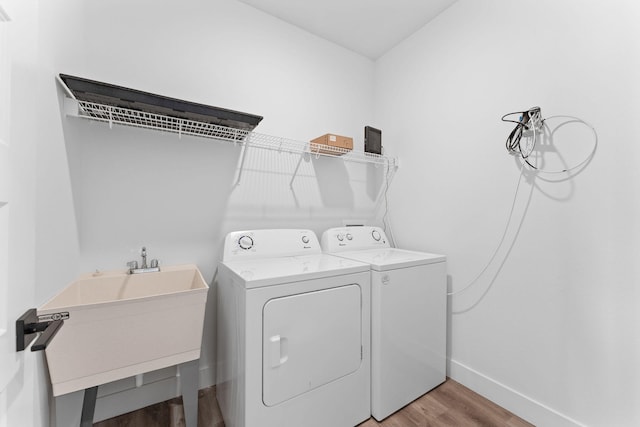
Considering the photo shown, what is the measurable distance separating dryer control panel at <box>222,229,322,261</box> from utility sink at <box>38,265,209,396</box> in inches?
13.9

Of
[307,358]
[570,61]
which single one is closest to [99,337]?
[307,358]

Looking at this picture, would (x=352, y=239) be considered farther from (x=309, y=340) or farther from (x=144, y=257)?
(x=144, y=257)

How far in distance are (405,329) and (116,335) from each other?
4.67ft

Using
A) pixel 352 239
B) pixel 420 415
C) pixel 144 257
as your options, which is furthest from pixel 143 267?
pixel 420 415

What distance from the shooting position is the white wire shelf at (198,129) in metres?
1.32

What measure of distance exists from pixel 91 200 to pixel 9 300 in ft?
3.53

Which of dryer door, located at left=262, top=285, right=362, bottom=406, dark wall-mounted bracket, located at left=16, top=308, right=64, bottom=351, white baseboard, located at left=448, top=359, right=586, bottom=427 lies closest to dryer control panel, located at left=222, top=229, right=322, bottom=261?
dryer door, located at left=262, top=285, right=362, bottom=406

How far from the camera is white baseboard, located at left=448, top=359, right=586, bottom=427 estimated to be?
4.57 feet

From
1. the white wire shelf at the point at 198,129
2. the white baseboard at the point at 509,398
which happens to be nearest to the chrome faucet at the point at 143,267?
the white wire shelf at the point at 198,129

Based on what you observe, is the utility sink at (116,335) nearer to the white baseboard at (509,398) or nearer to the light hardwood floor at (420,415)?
the light hardwood floor at (420,415)

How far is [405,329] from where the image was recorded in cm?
158

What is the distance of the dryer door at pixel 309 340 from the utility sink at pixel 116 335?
363 mm

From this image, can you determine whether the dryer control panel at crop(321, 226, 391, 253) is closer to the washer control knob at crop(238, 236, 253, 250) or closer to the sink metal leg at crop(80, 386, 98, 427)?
the washer control knob at crop(238, 236, 253, 250)

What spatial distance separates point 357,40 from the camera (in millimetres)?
2342
